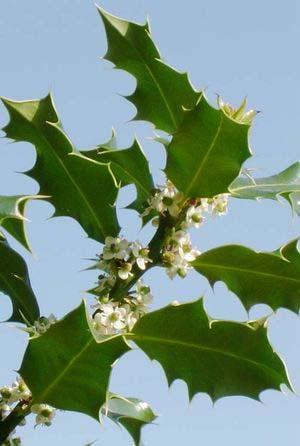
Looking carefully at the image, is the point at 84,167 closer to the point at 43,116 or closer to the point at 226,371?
the point at 43,116

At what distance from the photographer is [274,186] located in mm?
2789

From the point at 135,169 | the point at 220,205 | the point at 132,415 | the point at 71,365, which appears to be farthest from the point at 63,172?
the point at 132,415

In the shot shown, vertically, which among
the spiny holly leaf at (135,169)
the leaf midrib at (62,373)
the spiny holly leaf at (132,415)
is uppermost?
the spiny holly leaf at (135,169)

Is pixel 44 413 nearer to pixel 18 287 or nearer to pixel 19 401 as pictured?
pixel 19 401

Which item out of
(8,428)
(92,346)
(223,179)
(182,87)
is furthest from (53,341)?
(182,87)

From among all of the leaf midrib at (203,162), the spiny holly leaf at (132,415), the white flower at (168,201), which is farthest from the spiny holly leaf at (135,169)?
the spiny holly leaf at (132,415)

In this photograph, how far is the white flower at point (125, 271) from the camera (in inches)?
91.1

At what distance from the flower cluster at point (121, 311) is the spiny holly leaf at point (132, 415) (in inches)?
14.3

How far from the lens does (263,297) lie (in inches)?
98.0

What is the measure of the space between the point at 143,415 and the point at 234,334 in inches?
18.9

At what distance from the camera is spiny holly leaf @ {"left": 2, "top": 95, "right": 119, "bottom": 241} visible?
242cm

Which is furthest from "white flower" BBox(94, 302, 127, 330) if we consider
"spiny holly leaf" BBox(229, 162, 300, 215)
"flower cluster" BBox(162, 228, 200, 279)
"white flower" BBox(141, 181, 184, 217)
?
"spiny holly leaf" BBox(229, 162, 300, 215)

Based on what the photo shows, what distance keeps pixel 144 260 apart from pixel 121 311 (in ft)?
0.60

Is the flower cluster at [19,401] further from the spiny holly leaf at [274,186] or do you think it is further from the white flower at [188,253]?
the spiny holly leaf at [274,186]
